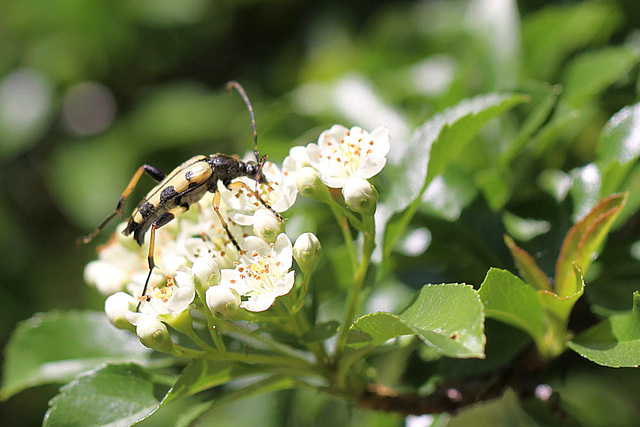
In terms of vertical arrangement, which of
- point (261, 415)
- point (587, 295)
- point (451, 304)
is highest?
point (451, 304)

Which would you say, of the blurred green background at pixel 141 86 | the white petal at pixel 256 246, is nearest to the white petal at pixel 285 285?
the white petal at pixel 256 246

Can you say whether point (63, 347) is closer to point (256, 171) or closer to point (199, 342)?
point (199, 342)

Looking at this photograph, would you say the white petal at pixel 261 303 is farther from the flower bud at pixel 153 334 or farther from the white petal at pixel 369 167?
the white petal at pixel 369 167

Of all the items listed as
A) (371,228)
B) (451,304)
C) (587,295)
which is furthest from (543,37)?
(451,304)

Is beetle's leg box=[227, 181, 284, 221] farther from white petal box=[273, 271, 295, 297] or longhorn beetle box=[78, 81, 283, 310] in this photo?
white petal box=[273, 271, 295, 297]

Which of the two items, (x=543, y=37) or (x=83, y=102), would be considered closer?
(x=543, y=37)

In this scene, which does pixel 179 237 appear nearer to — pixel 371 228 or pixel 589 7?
pixel 371 228
